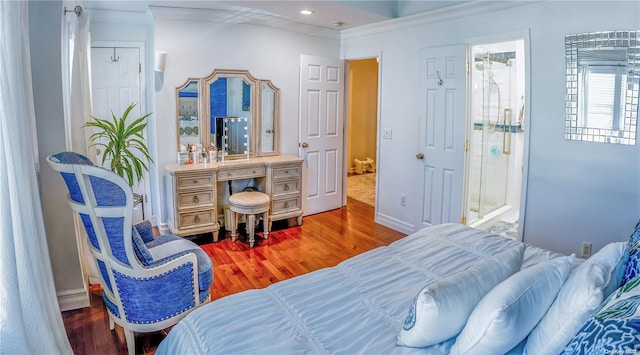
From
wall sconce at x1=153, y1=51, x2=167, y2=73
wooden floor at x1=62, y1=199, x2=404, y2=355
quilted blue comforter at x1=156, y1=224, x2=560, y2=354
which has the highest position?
wall sconce at x1=153, y1=51, x2=167, y2=73

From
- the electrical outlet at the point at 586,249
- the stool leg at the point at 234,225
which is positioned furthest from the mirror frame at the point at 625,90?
the stool leg at the point at 234,225

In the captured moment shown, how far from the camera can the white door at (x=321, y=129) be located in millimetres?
5016

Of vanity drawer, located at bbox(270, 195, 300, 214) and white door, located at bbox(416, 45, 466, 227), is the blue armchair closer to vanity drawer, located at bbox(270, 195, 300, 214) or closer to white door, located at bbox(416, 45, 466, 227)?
vanity drawer, located at bbox(270, 195, 300, 214)

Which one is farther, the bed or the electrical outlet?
the electrical outlet

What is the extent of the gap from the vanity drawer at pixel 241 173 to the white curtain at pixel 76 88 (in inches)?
55.7

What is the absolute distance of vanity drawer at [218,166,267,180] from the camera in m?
4.23

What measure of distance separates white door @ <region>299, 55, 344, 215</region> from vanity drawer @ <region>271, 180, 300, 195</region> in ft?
1.23

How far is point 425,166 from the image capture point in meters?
4.38

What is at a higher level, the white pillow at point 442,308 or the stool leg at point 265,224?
the white pillow at point 442,308

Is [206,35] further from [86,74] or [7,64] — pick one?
[7,64]

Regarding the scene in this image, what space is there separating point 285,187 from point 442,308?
11.3 ft

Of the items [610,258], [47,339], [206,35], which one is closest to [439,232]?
[610,258]

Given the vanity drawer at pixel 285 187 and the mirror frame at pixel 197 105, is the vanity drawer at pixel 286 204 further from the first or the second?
the mirror frame at pixel 197 105

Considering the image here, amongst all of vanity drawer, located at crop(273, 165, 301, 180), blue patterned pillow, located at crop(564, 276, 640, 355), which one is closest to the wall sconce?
vanity drawer, located at crop(273, 165, 301, 180)
